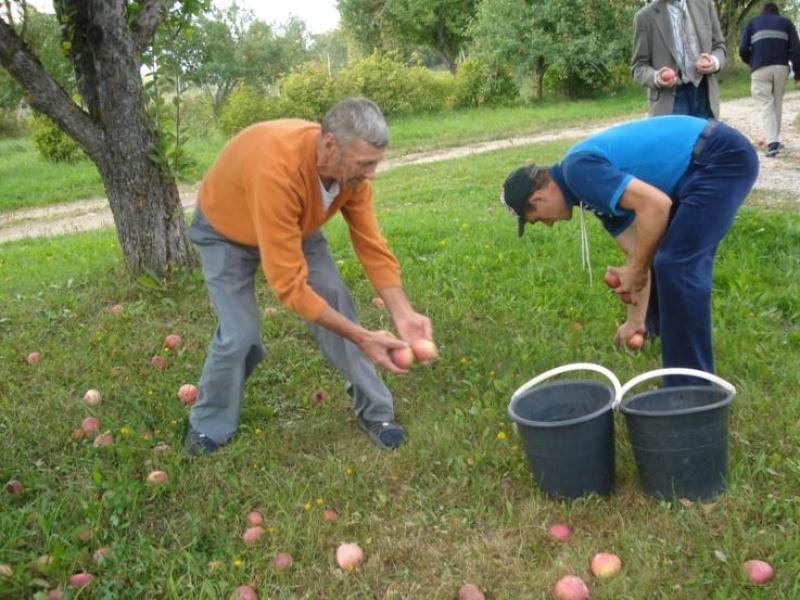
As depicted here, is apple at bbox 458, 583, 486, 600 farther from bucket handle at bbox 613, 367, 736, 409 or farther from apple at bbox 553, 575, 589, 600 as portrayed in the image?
bucket handle at bbox 613, 367, 736, 409

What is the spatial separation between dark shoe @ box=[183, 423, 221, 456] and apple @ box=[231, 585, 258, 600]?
1063 millimetres

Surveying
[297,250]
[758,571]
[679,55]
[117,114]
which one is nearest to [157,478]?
[297,250]

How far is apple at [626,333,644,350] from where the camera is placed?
4180 mm

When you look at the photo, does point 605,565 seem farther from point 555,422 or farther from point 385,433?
point 385,433

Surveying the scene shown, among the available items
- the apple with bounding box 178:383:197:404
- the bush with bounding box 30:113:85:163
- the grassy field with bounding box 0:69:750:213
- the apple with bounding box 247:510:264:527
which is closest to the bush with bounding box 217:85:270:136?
the grassy field with bounding box 0:69:750:213

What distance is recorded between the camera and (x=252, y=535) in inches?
118

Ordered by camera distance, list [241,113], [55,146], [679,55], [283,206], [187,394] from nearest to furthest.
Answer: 1. [283,206]
2. [187,394]
3. [679,55]
4. [55,146]
5. [241,113]

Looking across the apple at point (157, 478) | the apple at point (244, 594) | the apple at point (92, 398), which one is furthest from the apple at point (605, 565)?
the apple at point (92, 398)

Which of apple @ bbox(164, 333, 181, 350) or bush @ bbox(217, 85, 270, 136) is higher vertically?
bush @ bbox(217, 85, 270, 136)

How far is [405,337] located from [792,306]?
2506 millimetres

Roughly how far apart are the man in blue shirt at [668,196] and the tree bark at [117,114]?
113 inches

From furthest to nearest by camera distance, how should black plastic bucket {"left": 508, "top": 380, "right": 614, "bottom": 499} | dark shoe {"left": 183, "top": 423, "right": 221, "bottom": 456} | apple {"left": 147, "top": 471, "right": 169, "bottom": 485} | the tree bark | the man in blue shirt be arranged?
the tree bark, dark shoe {"left": 183, "top": 423, "right": 221, "bottom": 456}, apple {"left": 147, "top": 471, "right": 169, "bottom": 485}, the man in blue shirt, black plastic bucket {"left": 508, "top": 380, "right": 614, "bottom": 499}

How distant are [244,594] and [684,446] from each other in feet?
5.30

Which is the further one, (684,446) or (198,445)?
(198,445)
